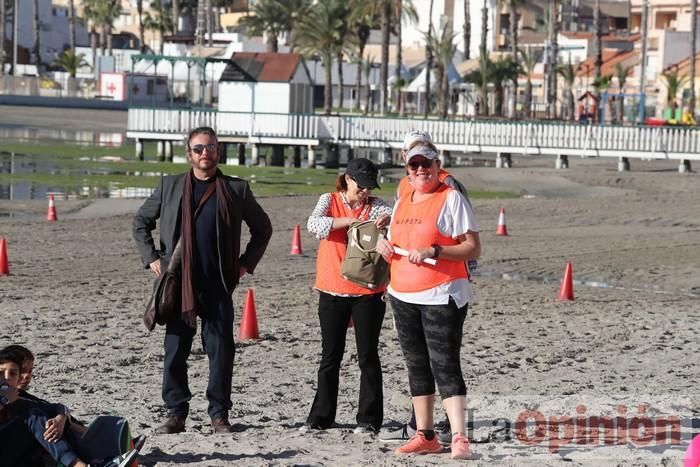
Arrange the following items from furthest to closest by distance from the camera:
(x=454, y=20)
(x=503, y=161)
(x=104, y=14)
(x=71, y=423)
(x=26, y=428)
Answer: (x=454, y=20), (x=104, y=14), (x=503, y=161), (x=71, y=423), (x=26, y=428)

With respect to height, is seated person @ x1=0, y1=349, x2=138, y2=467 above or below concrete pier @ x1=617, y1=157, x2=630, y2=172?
above

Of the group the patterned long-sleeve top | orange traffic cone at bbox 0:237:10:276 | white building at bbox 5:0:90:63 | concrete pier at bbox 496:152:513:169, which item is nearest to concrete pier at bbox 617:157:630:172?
concrete pier at bbox 496:152:513:169

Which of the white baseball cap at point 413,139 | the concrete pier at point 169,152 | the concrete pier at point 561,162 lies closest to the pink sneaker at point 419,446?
the white baseball cap at point 413,139

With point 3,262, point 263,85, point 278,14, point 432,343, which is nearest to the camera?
point 432,343

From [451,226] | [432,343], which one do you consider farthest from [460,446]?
[451,226]

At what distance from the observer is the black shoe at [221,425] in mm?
8031

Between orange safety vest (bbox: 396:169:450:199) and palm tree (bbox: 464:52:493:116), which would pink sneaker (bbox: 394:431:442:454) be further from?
palm tree (bbox: 464:52:493:116)

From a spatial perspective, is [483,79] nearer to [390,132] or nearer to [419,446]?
[390,132]

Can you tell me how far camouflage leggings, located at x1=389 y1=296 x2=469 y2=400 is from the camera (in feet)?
24.0

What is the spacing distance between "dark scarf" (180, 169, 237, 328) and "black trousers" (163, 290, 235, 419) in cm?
9

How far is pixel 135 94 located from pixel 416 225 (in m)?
82.2

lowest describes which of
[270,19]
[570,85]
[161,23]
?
[570,85]

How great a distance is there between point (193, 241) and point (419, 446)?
1.76 meters

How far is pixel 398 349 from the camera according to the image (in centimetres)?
1157
